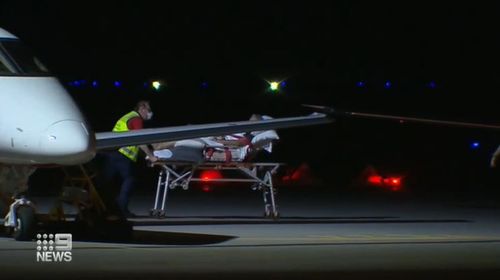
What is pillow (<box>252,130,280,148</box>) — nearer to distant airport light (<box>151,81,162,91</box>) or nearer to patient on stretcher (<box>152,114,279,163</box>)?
patient on stretcher (<box>152,114,279,163</box>)

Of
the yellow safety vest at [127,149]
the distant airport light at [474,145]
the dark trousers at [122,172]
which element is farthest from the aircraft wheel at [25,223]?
the distant airport light at [474,145]

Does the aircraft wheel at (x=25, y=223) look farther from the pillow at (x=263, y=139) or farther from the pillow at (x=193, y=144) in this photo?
the pillow at (x=263, y=139)

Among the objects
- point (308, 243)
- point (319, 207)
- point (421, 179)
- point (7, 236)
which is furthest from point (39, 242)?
point (421, 179)

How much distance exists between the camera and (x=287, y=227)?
20.0m

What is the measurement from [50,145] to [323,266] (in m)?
3.65

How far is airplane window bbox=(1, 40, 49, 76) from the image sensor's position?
56.9 ft

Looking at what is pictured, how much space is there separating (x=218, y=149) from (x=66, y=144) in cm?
586

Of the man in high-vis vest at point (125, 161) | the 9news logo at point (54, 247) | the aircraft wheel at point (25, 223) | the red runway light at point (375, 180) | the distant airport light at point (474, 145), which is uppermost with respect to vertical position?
the distant airport light at point (474, 145)

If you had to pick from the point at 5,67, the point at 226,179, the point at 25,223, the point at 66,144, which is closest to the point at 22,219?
the point at 25,223

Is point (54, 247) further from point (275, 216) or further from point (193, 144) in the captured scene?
point (275, 216)

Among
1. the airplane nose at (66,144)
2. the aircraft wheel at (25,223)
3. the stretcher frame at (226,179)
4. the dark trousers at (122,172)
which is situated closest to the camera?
the airplane nose at (66,144)

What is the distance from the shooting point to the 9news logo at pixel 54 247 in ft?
49.7

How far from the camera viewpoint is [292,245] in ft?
55.5

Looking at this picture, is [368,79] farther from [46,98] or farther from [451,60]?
[46,98]
